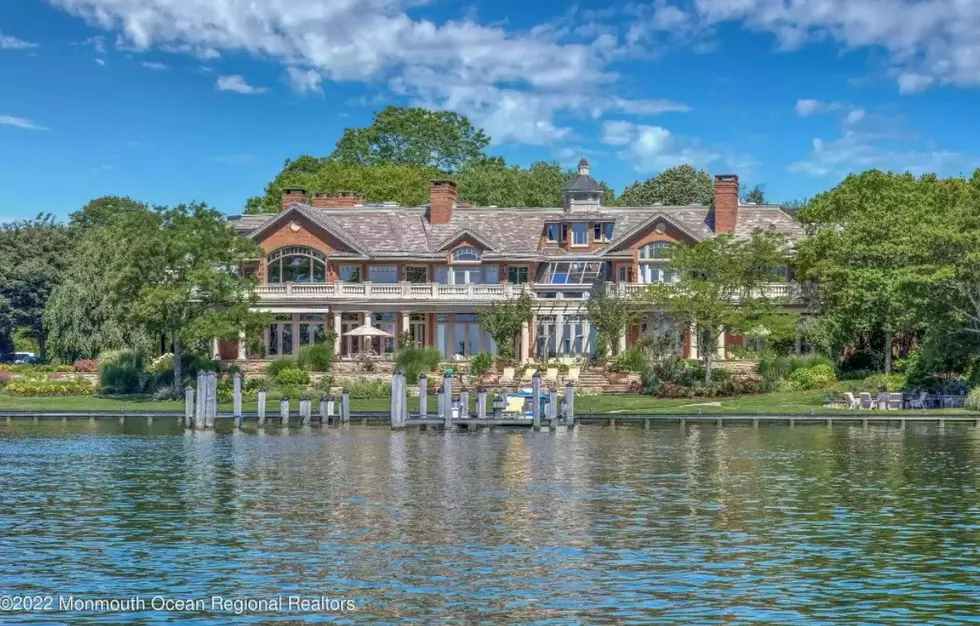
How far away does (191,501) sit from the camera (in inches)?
1308

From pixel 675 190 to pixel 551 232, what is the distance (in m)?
35.1

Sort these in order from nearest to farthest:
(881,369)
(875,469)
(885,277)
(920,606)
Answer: (920,606) < (875,469) < (885,277) < (881,369)

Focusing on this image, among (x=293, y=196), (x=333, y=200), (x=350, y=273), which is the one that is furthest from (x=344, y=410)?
(x=333, y=200)

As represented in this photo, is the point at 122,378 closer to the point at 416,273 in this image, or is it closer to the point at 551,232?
the point at 416,273

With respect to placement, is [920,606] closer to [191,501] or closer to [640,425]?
[191,501]

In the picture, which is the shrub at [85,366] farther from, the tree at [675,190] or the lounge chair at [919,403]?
the tree at [675,190]

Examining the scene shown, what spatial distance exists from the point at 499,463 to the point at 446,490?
22.6 ft

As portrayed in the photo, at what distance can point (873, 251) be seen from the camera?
65.9 meters

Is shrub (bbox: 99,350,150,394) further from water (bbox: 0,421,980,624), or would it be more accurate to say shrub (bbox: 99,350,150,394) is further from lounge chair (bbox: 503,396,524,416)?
water (bbox: 0,421,980,624)

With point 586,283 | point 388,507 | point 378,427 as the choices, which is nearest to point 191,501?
point 388,507

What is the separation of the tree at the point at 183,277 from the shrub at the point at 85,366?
5.79 meters

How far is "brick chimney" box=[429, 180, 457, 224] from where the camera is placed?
3305 inches

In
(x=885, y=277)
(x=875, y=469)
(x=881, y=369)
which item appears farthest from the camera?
(x=881, y=369)

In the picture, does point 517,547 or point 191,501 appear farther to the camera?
point 191,501
